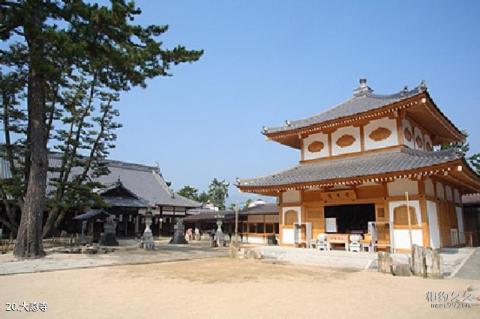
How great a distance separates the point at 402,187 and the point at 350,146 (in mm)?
3901

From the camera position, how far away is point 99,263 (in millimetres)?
12875

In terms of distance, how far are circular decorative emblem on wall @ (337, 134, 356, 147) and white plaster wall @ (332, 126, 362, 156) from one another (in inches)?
5.1

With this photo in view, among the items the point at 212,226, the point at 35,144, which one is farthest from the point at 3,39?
the point at 212,226

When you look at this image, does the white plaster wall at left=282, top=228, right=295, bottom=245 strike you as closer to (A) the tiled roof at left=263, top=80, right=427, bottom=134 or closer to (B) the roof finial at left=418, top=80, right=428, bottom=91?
(A) the tiled roof at left=263, top=80, right=427, bottom=134

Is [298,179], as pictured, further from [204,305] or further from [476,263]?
[204,305]

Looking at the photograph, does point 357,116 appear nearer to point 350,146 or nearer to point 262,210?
point 350,146

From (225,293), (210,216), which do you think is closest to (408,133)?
(225,293)

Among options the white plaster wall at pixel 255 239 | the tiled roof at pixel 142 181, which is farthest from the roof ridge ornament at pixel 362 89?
the tiled roof at pixel 142 181

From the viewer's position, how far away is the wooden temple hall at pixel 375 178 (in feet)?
45.0

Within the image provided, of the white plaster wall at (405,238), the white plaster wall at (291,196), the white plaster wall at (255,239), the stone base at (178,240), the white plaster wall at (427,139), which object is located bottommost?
the white plaster wall at (255,239)

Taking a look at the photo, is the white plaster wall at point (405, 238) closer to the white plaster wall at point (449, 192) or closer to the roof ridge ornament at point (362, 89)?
the white plaster wall at point (449, 192)

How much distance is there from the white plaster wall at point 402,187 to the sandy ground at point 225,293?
16.1 ft

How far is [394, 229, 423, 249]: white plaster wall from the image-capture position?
44.3 feet

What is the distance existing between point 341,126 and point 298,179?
3807 mm
